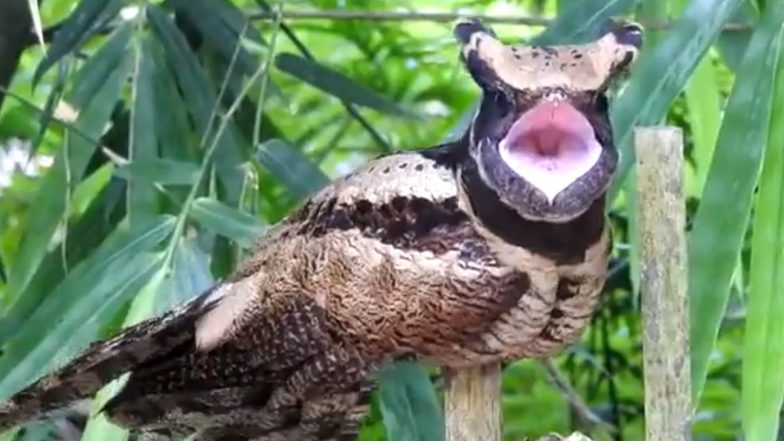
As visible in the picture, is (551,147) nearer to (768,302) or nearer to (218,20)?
(768,302)

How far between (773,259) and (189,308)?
0.91 feet

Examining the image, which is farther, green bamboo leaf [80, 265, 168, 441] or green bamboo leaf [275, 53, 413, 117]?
green bamboo leaf [275, 53, 413, 117]

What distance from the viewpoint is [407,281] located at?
26.3 inches

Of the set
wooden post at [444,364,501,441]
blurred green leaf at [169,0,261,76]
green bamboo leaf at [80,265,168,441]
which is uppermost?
blurred green leaf at [169,0,261,76]

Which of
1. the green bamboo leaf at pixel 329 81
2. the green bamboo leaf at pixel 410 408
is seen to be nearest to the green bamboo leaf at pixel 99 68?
the green bamboo leaf at pixel 329 81

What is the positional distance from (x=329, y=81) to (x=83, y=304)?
33 centimetres

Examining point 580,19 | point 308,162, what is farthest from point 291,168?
point 580,19

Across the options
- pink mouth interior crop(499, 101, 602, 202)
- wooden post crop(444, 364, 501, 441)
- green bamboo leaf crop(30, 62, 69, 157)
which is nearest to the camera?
pink mouth interior crop(499, 101, 602, 202)

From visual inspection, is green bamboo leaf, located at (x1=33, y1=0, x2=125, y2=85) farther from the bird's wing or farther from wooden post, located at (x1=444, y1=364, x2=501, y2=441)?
wooden post, located at (x1=444, y1=364, x2=501, y2=441)

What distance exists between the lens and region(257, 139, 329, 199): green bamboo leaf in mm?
1096

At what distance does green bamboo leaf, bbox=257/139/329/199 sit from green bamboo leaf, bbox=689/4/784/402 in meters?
0.35

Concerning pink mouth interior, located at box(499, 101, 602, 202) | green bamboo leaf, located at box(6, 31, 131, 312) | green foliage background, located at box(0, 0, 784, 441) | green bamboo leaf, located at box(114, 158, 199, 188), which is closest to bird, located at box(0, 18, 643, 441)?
pink mouth interior, located at box(499, 101, 602, 202)

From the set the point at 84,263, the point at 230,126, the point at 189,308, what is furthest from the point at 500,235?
the point at 230,126

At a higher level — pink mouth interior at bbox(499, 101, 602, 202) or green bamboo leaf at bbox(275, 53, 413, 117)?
green bamboo leaf at bbox(275, 53, 413, 117)
